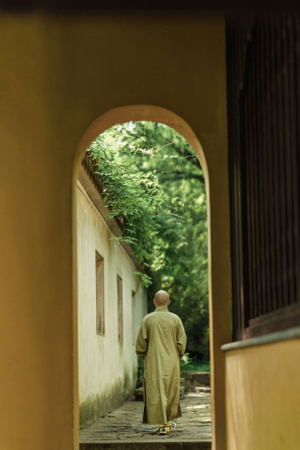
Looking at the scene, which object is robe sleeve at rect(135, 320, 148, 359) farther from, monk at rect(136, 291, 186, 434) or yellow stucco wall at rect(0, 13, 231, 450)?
yellow stucco wall at rect(0, 13, 231, 450)

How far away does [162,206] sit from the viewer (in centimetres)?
1769

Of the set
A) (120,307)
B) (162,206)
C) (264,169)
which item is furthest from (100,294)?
(264,169)

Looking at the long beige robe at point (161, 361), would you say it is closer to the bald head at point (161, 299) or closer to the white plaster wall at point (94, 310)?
the bald head at point (161, 299)

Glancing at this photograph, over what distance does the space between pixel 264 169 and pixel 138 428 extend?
5.76m

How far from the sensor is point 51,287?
5297 mm

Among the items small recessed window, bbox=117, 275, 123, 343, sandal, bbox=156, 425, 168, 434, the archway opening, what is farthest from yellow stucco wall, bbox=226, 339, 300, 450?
small recessed window, bbox=117, 275, 123, 343

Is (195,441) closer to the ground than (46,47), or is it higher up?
closer to the ground

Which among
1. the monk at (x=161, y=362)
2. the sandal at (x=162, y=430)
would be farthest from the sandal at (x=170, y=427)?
the sandal at (x=162, y=430)

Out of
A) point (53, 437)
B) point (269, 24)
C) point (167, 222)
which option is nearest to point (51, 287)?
point (53, 437)

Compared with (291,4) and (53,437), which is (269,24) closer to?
(291,4)

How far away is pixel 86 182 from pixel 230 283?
4.56 meters

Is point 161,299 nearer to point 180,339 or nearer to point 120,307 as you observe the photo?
point 180,339

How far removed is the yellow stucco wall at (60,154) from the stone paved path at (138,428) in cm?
254

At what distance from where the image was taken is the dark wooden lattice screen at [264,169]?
3551 mm
